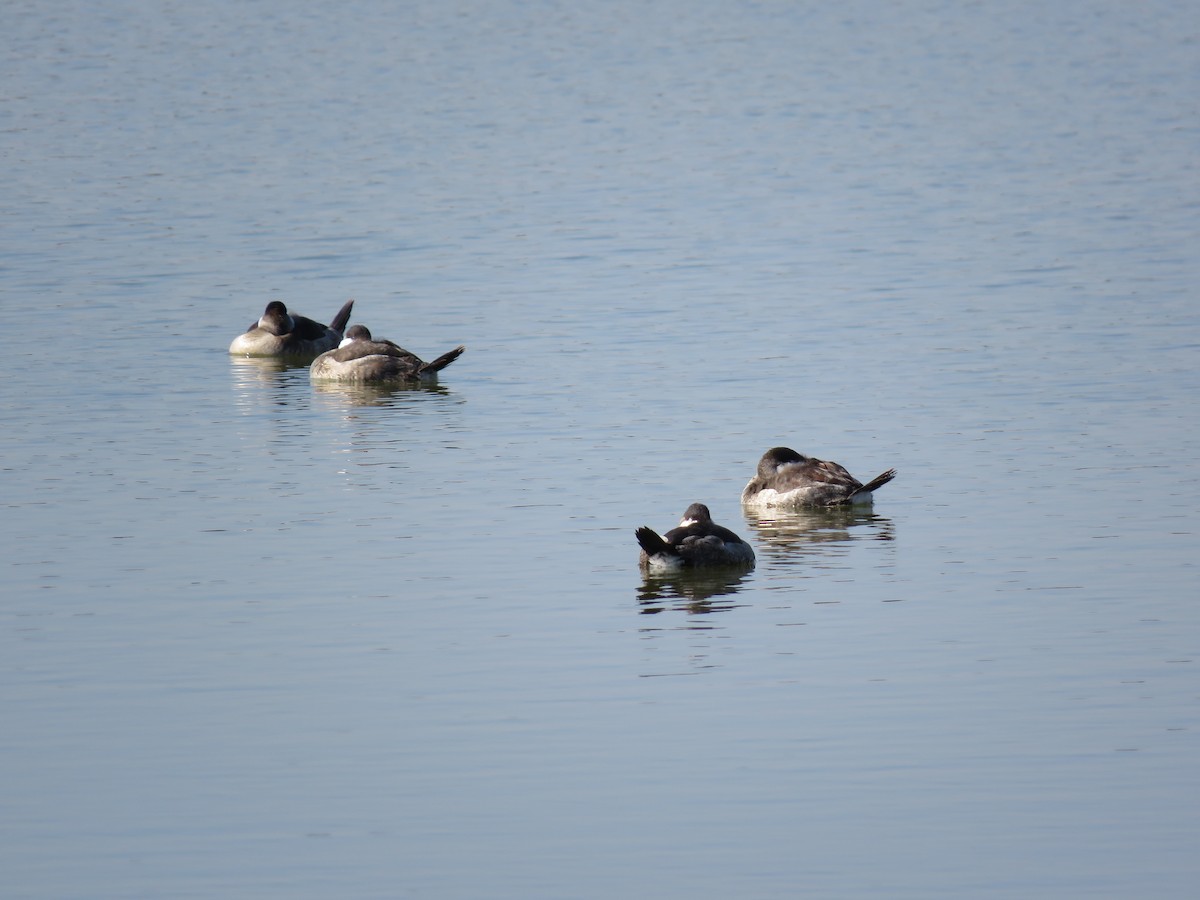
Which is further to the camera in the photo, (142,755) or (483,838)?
(142,755)

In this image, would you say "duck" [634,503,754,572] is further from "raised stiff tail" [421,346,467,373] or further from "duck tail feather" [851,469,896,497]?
"raised stiff tail" [421,346,467,373]

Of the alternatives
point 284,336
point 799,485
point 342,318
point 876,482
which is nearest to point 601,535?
point 799,485

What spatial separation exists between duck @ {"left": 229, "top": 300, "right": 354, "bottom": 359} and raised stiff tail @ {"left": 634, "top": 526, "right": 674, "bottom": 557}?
12.2 meters

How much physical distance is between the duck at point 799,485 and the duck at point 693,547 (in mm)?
1908

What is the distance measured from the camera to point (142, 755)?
1064 centimetres

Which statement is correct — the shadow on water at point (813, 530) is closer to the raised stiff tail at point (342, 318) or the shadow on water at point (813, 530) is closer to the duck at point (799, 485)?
the duck at point (799, 485)

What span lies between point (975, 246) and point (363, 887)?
80.0 feet

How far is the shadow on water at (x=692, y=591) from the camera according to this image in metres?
13.7

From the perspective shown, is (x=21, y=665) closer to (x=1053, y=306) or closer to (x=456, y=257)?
(x=1053, y=306)

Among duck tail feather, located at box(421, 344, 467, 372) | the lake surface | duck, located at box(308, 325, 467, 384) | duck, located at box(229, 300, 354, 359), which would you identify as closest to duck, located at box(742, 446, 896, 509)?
the lake surface

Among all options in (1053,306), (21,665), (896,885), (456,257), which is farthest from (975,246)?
(896,885)

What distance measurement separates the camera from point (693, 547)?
1441 centimetres

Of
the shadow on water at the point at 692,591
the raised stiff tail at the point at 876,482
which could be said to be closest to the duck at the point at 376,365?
the raised stiff tail at the point at 876,482

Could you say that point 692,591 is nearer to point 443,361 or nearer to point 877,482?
point 877,482
